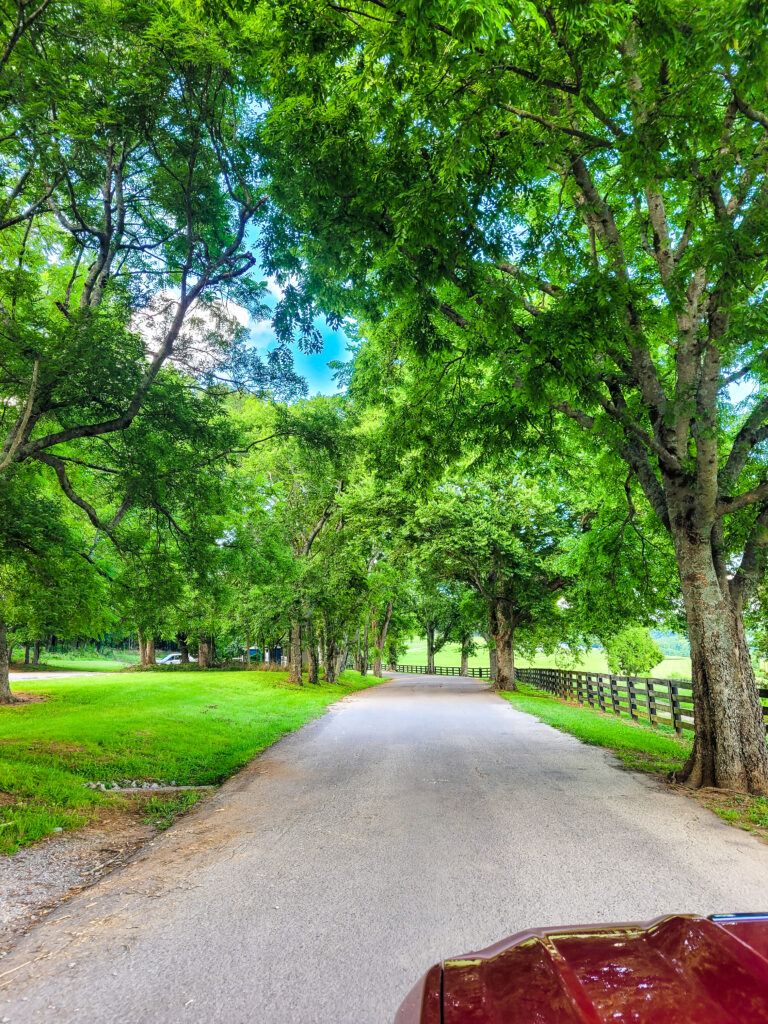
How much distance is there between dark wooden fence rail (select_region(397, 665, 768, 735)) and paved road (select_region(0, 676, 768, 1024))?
5.18 meters

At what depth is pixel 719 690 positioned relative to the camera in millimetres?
7012

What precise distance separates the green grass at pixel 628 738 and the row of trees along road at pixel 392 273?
1687 mm

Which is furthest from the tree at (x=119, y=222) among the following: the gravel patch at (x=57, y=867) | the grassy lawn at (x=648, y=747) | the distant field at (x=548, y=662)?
the distant field at (x=548, y=662)

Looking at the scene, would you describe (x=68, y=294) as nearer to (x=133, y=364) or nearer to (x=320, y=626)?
(x=133, y=364)

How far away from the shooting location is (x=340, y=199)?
6484 millimetres

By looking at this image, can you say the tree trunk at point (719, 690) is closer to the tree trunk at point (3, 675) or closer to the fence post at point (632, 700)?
the fence post at point (632, 700)

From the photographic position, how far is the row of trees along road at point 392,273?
16.6 ft

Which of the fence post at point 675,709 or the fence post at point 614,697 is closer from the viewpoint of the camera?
the fence post at point 675,709

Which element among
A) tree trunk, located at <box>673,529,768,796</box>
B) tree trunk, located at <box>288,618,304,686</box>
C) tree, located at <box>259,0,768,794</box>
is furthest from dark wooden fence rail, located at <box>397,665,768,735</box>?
tree trunk, located at <box>288,618,304,686</box>

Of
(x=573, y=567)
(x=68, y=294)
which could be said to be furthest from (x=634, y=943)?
(x=68, y=294)

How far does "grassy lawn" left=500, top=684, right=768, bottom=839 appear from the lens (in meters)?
5.89

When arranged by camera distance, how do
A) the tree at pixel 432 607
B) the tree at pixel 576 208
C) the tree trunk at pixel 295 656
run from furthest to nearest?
the tree at pixel 432 607 → the tree trunk at pixel 295 656 → the tree at pixel 576 208

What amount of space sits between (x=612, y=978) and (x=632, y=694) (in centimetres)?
1486

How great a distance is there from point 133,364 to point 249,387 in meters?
2.57
